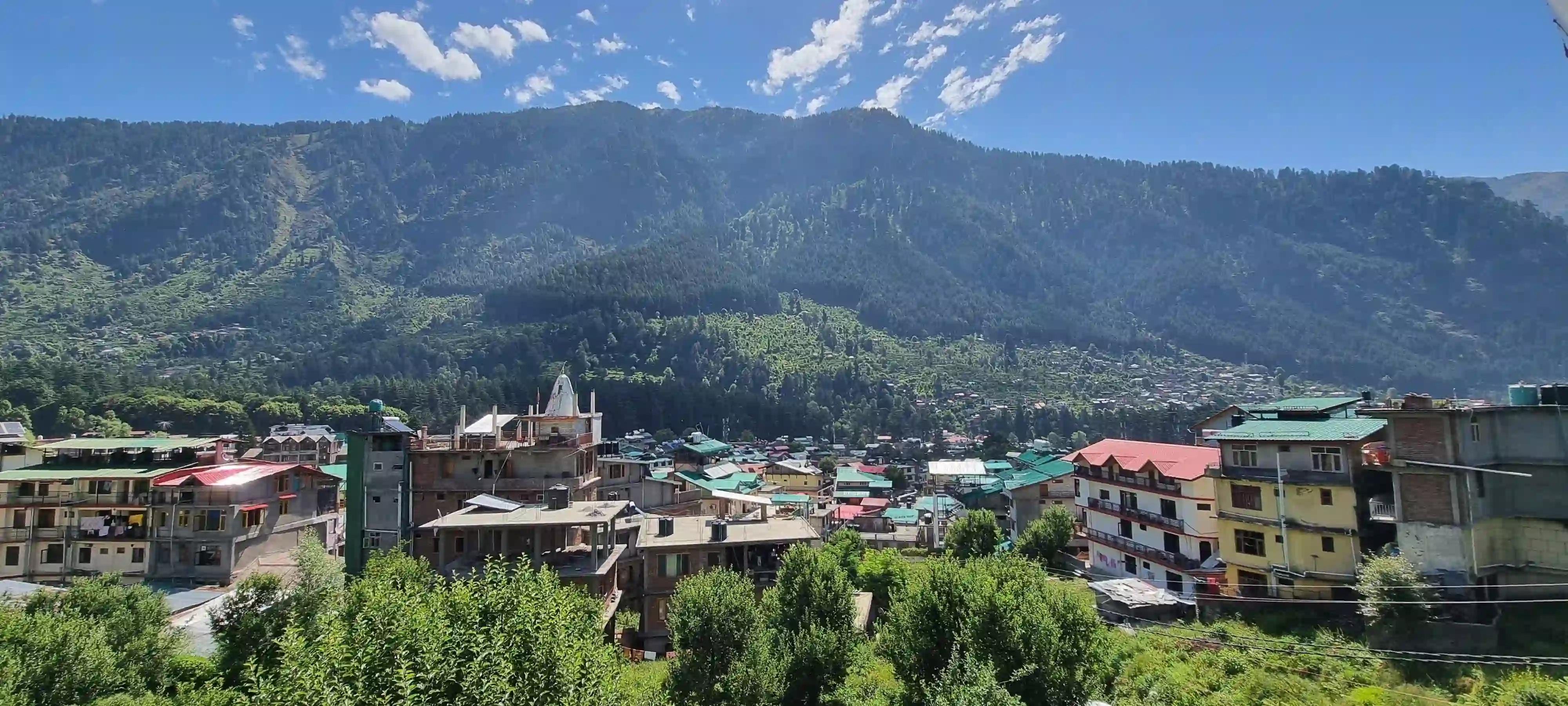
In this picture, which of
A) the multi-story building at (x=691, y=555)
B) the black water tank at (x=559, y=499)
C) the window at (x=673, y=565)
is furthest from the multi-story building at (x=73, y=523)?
the window at (x=673, y=565)

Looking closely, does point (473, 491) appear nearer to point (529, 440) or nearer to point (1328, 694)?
point (529, 440)

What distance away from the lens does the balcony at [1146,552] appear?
37.8 metres

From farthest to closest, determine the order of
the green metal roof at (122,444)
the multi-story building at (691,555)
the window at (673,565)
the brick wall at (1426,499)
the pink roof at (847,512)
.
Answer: the pink roof at (847,512) → the green metal roof at (122,444) → the window at (673,565) → the multi-story building at (691,555) → the brick wall at (1426,499)

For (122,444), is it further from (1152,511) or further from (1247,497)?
(1247,497)

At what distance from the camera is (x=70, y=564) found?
4556 cm

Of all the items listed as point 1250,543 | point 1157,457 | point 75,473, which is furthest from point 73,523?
point 1250,543

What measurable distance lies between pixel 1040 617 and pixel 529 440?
33.0 meters

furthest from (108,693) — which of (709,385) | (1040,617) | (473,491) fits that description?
(709,385)

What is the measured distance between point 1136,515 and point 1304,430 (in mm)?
13273

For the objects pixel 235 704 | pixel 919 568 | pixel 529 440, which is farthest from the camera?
pixel 529 440

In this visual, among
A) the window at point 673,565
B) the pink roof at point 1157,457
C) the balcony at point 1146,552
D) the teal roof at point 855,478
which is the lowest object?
the teal roof at point 855,478

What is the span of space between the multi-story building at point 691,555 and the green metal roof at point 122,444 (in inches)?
1444

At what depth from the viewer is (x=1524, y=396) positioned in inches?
992

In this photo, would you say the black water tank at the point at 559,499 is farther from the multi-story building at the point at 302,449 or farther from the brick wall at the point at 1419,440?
the multi-story building at the point at 302,449
